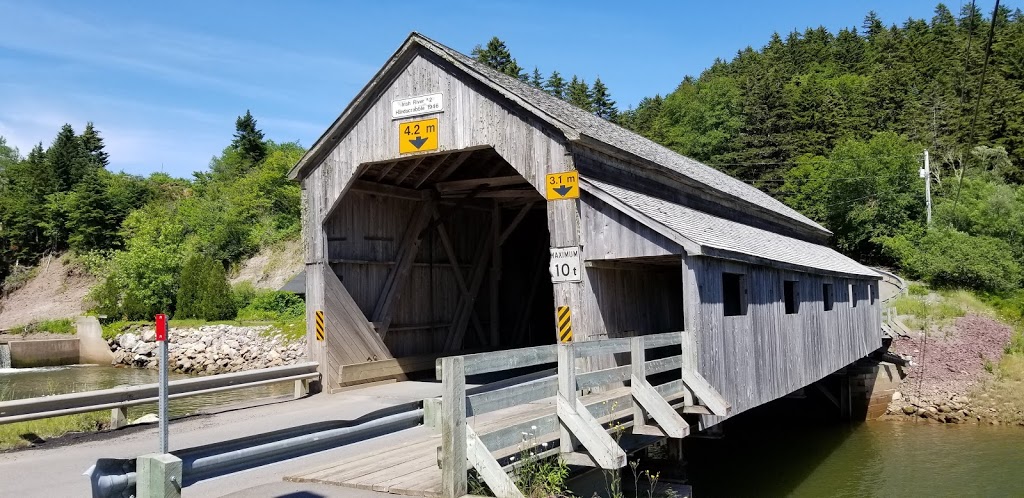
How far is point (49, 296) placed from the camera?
48906mm

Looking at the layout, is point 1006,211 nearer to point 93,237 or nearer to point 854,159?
point 854,159

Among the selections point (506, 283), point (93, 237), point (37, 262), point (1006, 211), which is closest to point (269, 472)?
point (506, 283)

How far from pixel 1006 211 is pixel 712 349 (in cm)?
2919

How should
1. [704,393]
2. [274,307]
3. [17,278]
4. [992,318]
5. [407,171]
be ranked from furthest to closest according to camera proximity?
[17,278] < [274,307] < [992,318] < [407,171] < [704,393]

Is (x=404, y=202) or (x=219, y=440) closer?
(x=219, y=440)

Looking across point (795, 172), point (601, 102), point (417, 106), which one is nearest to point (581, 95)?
point (601, 102)

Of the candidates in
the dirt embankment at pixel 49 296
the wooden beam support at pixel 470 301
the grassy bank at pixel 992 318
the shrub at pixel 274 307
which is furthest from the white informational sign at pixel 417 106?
the dirt embankment at pixel 49 296

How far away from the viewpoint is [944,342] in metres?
25.1

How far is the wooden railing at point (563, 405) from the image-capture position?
5.99 m

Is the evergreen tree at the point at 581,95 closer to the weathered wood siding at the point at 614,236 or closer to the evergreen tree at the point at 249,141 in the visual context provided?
the evergreen tree at the point at 249,141

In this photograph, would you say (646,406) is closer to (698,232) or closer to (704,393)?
(704,393)

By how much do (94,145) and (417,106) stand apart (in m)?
63.8

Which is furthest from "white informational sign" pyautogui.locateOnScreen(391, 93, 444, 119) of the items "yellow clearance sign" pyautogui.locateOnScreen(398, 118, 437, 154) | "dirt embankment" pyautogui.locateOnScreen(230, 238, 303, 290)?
"dirt embankment" pyautogui.locateOnScreen(230, 238, 303, 290)

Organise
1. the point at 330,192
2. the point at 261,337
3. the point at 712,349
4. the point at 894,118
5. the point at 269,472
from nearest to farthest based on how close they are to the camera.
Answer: the point at 269,472
the point at 712,349
the point at 330,192
the point at 261,337
the point at 894,118
